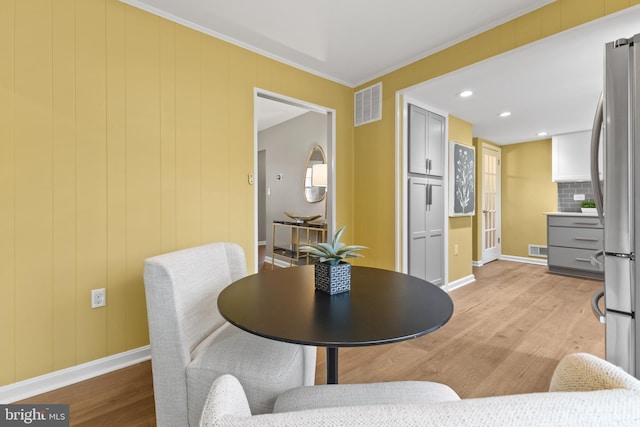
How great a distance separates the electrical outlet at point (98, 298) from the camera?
1940 mm

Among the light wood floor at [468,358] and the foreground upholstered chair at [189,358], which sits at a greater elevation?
the foreground upholstered chair at [189,358]

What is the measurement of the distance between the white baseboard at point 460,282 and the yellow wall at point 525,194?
6.57 feet

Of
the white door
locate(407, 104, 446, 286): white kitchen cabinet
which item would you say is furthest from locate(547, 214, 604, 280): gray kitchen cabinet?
locate(407, 104, 446, 286): white kitchen cabinet

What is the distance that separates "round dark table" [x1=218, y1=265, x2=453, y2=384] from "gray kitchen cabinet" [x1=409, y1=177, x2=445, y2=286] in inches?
71.3

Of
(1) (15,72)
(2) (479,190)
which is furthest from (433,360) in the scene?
(2) (479,190)

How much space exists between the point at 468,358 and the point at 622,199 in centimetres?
146

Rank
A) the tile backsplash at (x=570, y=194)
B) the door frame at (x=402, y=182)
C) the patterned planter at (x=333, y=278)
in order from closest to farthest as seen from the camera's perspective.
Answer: the patterned planter at (x=333, y=278)
the door frame at (x=402, y=182)
the tile backsplash at (x=570, y=194)

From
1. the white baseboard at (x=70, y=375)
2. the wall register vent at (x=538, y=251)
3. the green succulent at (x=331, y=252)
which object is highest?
the green succulent at (x=331, y=252)

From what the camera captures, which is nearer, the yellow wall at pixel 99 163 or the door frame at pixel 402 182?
the yellow wall at pixel 99 163

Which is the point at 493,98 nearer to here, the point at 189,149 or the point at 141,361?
the point at 189,149

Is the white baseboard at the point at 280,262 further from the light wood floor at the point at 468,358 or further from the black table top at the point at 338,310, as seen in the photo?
the black table top at the point at 338,310

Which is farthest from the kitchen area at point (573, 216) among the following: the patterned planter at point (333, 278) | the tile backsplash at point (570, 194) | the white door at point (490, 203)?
the patterned planter at point (333, 278)

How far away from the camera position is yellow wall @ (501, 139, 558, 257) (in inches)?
207

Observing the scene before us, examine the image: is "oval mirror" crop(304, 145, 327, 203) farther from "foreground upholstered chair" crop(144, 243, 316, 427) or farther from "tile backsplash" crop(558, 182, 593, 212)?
"tile backsplash" crop(558, 182, 593, 212)
